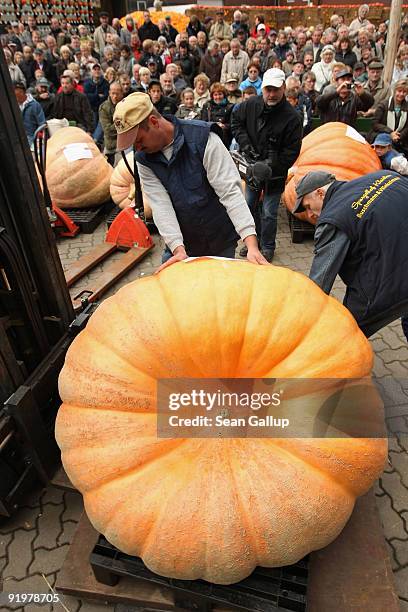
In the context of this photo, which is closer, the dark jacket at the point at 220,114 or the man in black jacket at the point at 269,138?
the man in black jacket at the point at 269,138

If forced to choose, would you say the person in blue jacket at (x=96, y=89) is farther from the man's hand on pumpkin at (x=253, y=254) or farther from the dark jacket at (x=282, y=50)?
the man's hand on pumpkin at (x=253, y=254)

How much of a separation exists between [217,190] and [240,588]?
7.03 feet

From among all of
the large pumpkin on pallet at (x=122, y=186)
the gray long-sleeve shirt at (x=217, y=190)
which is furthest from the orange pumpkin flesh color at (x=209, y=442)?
the large pumpkin on pallet at (x=122, y=186)

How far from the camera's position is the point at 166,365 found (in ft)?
6.04

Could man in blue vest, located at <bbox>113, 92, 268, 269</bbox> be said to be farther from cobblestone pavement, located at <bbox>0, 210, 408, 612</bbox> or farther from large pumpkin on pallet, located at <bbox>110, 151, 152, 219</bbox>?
large pumpkin on pallet, located at <bbox>110, 151, 152, 219</bbox>

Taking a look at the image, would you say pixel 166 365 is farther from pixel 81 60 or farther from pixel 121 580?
pixel 81 60

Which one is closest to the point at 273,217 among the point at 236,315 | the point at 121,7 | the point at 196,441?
the point at 236,315

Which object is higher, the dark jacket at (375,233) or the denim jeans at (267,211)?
the dark jacket at (375,233)

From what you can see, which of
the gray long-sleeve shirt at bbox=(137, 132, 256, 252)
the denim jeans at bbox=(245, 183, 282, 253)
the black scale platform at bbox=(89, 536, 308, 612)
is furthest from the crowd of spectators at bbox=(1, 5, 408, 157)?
the black scale platform at bbox=(89, 536, 308, 612)

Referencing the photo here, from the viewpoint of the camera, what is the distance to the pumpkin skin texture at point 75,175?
19.0ft

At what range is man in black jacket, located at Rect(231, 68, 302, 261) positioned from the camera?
4.33 meters

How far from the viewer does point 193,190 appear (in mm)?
2752

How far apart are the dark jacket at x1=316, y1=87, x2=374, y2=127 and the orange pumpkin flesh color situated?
5.11 meters

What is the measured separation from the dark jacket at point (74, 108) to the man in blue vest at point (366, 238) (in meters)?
7.22
